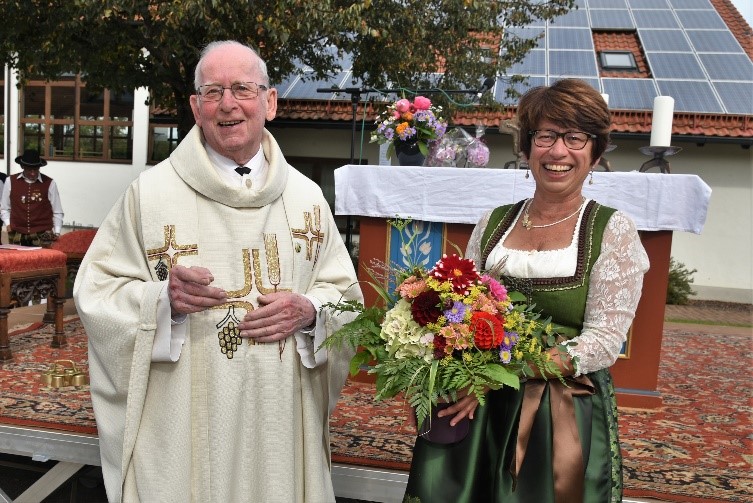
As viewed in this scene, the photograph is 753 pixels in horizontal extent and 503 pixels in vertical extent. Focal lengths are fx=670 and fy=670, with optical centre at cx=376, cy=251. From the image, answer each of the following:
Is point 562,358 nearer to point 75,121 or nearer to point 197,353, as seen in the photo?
point 197,353

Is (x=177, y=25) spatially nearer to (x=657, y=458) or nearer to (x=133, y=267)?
(x=133, y=267)

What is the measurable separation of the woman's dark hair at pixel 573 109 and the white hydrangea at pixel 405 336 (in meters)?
0.68

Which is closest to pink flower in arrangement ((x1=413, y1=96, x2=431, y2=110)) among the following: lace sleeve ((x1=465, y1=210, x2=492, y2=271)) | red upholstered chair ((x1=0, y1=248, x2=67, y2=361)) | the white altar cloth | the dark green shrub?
the white altar cloth

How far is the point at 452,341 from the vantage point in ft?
5.57

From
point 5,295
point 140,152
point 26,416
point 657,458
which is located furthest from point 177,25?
point 140,152

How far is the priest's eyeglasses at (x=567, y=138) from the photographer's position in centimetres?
193

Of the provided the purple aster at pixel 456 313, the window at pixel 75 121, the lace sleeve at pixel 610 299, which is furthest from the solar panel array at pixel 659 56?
the purple aster at pixel 456 313

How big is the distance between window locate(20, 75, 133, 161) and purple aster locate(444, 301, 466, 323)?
14.7 meters

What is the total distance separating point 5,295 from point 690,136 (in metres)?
10.4

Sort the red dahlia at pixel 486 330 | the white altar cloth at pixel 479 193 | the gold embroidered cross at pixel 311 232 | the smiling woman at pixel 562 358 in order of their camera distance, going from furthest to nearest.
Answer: the white altar cloth at pixel 479 193, the gold embroidered cross at pixel 311 232, the smiling woman at pixel 562 358, the red dahlia at pixel 486 330

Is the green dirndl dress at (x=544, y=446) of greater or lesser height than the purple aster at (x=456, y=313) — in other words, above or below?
below

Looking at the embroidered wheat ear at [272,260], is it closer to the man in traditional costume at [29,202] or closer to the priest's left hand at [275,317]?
the priest's left hand at [275,317]

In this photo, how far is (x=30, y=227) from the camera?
8.98 metres

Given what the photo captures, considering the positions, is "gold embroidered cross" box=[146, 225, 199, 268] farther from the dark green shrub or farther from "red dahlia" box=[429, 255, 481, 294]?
the dark green shrub
